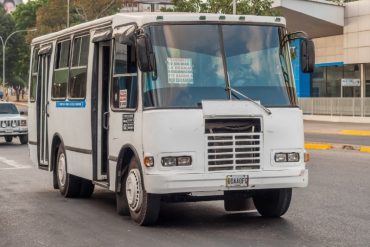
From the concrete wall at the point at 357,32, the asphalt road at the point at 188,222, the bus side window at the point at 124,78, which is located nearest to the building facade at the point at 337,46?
the concrete wall at the point at 357,32

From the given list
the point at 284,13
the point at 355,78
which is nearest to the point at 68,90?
the point at 284,13

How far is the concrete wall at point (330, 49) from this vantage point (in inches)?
1906

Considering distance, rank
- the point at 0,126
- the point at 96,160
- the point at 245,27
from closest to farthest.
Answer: the point at 245,27, the point at 96,160, the point at 0,126

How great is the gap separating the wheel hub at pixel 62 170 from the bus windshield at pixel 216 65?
3.64 metres

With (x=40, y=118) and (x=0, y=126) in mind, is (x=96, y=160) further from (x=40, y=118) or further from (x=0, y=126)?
(x=0, y=126)

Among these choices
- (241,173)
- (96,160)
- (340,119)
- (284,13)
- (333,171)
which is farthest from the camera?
(284,13)

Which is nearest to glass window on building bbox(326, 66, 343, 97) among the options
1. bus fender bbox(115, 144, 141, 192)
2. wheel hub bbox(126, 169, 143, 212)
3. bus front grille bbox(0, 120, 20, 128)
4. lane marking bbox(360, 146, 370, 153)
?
bus front grille bbox(0, 120, 20, 128)

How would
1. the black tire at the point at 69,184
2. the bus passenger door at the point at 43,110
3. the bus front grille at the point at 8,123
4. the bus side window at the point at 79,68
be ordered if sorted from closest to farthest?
the bus side window at the point at 79,68 < the black tire at the point at 69,184 < the bus passenger door at the point at 43,110 < the bus front grille at the point at 8,123

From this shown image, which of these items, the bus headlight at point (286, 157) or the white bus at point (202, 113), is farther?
the bus headlight at point (286, 157)

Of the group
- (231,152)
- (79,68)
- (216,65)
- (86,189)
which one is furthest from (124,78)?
(86,189)

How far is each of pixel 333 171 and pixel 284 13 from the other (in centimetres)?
3163

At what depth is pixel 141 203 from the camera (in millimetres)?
8867

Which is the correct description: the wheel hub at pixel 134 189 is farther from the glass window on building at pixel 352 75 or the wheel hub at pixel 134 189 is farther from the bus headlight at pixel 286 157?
the glass window on building at pixel 352 75

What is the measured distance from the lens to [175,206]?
10922 mm
